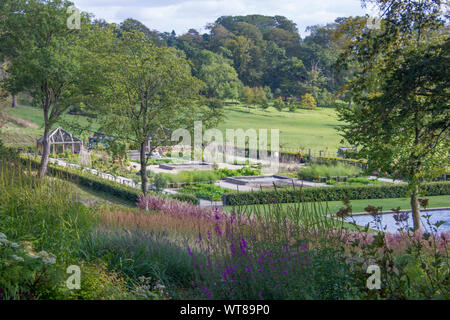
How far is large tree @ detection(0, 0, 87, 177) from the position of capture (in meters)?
17.7

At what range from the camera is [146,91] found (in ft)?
46.0

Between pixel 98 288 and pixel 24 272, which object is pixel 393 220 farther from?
pixel 24 272

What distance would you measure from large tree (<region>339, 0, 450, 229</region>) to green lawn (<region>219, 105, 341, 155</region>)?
103 ft

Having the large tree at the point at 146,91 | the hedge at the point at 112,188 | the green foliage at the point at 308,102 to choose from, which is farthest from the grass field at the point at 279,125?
the large tree at the point at 146,91

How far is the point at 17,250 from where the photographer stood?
3725 mm

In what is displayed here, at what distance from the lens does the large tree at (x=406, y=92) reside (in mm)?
8139

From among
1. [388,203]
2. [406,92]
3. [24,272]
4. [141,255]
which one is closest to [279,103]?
[388,203]

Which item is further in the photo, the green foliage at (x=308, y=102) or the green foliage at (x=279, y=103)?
the green foliage at (x=279, y=103)

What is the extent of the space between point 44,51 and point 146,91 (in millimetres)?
6136

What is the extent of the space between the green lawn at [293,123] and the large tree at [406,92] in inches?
1236

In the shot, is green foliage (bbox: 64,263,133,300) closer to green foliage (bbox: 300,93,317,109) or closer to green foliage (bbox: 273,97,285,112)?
green foliage (bbox: 300,93,317,109)

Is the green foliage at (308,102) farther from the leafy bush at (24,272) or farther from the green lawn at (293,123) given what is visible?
the leafy bush at (24,272)

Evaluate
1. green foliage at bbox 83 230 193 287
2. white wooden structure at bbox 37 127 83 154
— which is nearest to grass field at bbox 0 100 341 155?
white wooden structure at bbox 37 127 83 154
